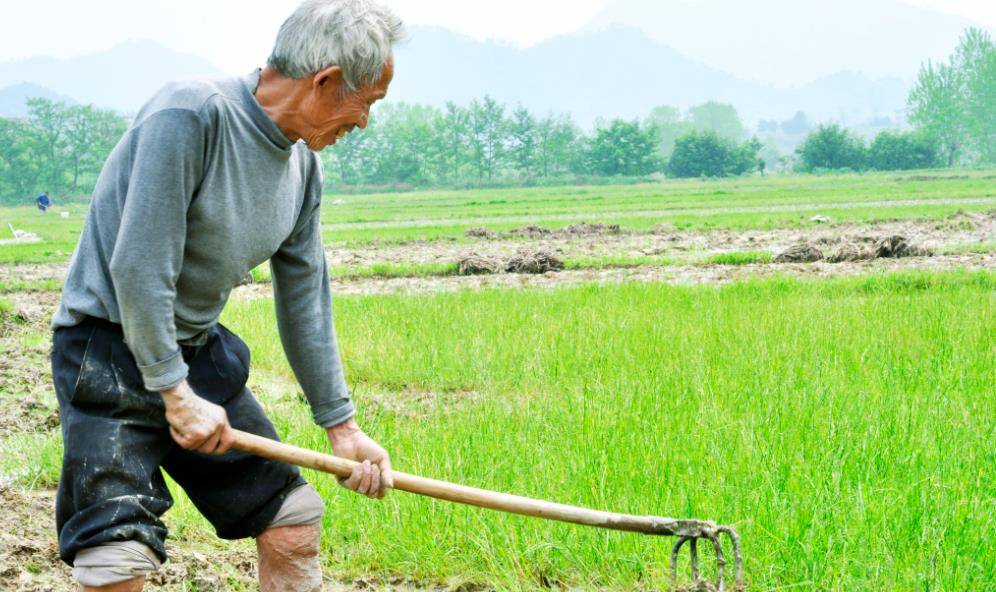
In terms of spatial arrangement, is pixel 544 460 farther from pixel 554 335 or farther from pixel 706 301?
pixel 706 301

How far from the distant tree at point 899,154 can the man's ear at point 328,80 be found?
64.4 meters

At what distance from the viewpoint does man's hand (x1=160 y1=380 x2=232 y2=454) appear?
216 centimetres

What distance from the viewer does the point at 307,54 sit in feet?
6.97

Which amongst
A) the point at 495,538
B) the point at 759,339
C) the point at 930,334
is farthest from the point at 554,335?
the point at 495,538

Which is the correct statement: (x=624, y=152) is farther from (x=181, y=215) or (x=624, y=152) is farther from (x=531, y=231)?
(x=181, y=215)

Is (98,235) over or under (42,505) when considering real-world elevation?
over

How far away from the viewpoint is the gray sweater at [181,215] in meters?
2.03

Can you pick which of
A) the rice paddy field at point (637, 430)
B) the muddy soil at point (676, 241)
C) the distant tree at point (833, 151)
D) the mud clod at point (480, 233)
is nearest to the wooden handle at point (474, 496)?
the rice paddy field at point (637, 430)

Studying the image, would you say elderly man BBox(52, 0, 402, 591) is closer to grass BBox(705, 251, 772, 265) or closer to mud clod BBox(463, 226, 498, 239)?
grass BBox(705, 251, 772, 265)

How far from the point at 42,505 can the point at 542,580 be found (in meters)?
2.26

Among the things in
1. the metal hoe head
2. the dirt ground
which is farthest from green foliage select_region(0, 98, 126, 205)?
the metal hoe head

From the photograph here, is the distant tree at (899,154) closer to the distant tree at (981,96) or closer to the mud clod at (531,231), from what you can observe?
the distant tree at (981,96)

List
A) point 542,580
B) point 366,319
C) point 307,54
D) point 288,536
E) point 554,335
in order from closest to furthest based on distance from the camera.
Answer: point 307,54, point 288,536, point 542,580, point 554,335, point 366,319

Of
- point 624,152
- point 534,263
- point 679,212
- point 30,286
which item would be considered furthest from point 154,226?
point 624,152
